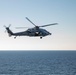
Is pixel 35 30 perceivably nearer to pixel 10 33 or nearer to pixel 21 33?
pixel 21 33

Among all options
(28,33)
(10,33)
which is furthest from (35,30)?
(10,33)

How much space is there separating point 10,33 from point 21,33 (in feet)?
16.5

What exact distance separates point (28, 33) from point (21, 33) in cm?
171

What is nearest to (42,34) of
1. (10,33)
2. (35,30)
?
(35,30)

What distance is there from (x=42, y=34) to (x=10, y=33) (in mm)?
9446

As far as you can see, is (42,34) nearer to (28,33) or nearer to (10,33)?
(28,33)

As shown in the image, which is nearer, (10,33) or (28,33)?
(28,33)

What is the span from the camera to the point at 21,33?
192ft

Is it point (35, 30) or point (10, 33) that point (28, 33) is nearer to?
point (35, 30)

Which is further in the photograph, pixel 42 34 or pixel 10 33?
pixel 10 33

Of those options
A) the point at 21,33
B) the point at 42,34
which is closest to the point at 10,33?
the point at 21,33

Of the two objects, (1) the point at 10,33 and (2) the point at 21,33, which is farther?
(1) the point at 10,33

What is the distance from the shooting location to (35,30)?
58250 millimetres

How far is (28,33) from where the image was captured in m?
Result: 57.8
